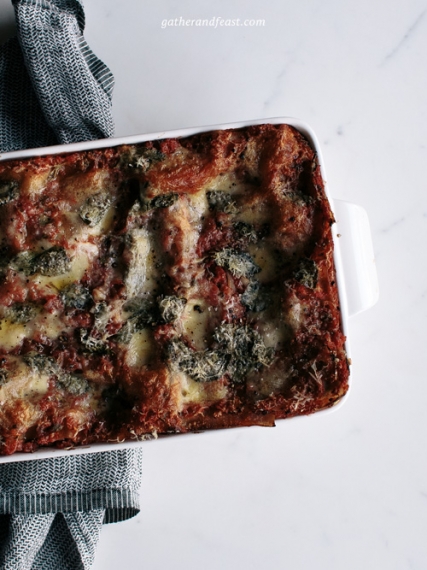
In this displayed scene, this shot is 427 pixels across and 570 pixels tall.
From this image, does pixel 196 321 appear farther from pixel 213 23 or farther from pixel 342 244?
pixel 213 23

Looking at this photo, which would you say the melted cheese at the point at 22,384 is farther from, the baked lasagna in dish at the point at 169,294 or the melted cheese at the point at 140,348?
the melted cheese at the point at 140,348

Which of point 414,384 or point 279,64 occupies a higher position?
point 279,64

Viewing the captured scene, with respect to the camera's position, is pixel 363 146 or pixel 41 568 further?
pixel 363 146

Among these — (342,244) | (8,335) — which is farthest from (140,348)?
(342,244)

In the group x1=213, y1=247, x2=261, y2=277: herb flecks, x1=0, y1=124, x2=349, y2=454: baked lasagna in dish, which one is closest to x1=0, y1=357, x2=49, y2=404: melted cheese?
x1=0, y1=124, x2=349, y2=454: baked lasagna in dish

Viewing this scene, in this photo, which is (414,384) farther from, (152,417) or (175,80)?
(175,80)

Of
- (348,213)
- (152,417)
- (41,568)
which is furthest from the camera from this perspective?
(41,568)

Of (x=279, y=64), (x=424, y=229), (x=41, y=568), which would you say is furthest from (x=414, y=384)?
(x=41, y=568)

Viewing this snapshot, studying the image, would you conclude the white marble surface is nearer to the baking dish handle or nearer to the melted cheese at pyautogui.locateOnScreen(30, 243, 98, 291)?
the baking dish handle
